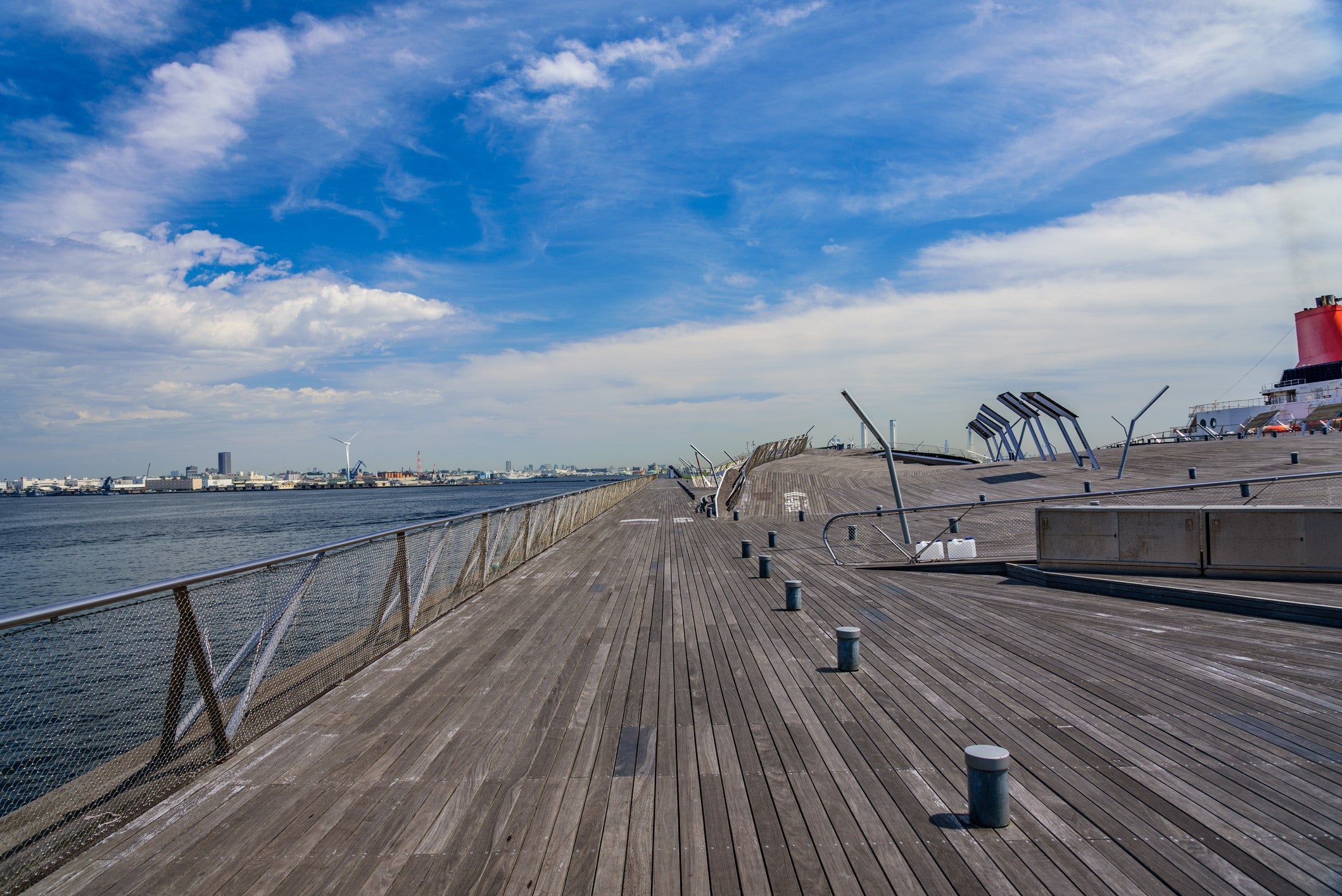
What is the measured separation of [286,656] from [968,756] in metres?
5.78

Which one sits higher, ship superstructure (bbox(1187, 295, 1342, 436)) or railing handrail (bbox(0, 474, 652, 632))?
ship superstructure (bbox(1187, 295, 1342, 436))

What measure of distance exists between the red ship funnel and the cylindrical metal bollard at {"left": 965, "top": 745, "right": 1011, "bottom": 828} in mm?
76204

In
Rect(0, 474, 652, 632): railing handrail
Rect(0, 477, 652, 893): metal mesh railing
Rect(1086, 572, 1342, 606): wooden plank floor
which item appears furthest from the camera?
Rect(1086, 572, 1342, 606): wooden plank floor

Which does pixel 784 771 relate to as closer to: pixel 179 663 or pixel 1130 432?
pixel 179 663

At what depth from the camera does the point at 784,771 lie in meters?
4.23

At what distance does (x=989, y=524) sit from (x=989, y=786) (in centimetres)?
1320

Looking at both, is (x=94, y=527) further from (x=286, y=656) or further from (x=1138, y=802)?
(x=1138, y=802)

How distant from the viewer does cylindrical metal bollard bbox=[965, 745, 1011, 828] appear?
3459 millimetres

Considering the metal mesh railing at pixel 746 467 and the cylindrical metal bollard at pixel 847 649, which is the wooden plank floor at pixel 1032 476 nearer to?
the metal mesh railing at pixel 746 467

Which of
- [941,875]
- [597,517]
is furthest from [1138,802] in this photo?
[597,517]

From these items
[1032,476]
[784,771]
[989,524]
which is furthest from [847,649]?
[1032,476]

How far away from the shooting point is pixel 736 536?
18.5 m

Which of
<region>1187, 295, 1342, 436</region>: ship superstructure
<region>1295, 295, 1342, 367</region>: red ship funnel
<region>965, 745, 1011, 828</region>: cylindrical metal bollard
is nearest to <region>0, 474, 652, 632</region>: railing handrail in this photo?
<region>965, 745, 1011, 828</region>: cylindrical metal bollard

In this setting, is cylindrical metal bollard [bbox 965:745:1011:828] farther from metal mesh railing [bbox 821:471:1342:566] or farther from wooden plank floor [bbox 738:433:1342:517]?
wooden plank floor [bbox 738:433:1342:517]
